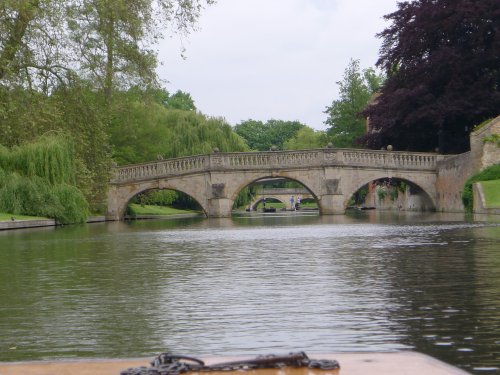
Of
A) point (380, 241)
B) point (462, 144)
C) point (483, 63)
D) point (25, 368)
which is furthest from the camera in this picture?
point (462, 144)

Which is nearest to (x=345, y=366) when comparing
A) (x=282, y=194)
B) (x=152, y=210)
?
(x=152, y=210)

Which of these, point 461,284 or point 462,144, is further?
point 462,144

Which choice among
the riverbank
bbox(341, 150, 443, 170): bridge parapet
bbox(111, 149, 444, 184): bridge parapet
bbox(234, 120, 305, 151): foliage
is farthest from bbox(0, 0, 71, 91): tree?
bbox(234, 120, 305, 151): foliage

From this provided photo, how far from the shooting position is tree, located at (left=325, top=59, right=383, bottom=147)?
2395 inches

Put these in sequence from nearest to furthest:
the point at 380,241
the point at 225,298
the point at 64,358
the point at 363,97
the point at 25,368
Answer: the point at 25,368 → the point at 64,358 → the point at 225,298 → the point at 380,241 → the point at 363,97

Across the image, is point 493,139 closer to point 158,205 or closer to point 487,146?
point 487,146

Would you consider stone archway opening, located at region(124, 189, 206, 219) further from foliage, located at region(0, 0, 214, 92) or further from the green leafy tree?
the green leafy tree

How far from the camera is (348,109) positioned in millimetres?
61156

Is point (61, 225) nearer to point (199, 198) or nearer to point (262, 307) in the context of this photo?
point (199, 198)

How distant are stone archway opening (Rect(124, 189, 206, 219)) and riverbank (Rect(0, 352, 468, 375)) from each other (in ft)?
119

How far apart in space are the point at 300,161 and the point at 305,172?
525mm

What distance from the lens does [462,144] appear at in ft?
129

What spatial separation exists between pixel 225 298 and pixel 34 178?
2254 cm

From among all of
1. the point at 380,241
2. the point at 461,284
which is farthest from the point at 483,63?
the point at 461,284
